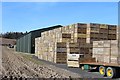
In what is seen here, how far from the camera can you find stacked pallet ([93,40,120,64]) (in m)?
13.5

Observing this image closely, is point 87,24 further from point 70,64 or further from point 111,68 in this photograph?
point 111,68

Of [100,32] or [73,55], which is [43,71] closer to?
[73,55]

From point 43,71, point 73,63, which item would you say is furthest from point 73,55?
point 43,71

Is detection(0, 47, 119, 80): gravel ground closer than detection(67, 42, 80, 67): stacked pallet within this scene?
Yes

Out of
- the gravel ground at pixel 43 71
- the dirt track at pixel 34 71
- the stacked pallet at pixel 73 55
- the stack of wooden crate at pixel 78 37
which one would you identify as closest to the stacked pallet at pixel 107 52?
the gravel ground at pixel 43 71

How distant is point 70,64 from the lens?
17.1m

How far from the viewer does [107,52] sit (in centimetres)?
1439

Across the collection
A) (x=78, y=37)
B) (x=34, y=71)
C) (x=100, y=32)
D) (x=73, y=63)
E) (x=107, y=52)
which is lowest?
(x=34, y=71)

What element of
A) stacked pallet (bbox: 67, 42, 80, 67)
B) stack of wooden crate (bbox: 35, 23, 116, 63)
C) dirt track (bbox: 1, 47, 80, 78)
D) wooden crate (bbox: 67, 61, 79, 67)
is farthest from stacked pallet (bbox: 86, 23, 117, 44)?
dirt track (bbox: 1, 47, 80, 78)

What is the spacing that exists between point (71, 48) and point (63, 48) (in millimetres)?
1490

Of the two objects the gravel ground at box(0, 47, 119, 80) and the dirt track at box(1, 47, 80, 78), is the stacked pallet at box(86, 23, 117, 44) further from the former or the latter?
the dirt track at box(1, 47, 80, 78)

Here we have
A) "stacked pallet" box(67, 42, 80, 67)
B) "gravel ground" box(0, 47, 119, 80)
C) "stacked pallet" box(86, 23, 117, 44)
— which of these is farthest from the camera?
"stacked pallet" box(86, 23, 117, 44)

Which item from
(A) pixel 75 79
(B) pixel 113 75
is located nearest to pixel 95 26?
(B) pixel 113 75

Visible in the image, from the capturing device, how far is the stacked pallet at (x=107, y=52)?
1346 cm
